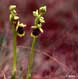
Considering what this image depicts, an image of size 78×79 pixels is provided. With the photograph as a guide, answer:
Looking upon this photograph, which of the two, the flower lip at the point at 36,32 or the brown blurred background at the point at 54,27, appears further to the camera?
the brown blurred background at the point at 54,27

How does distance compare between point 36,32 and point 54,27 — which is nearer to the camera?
point 36,32

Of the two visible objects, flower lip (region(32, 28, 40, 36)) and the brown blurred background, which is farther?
the brown blurred background

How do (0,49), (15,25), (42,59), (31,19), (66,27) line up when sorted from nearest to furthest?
(15,25) → (0,49) → (42,59) → (66,27) → (31,19)

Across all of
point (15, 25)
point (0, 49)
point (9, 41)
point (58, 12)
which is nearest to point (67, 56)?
point (9, 41)

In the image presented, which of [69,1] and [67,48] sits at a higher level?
[69,1]

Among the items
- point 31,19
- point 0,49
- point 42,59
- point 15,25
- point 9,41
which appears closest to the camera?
point 15,25

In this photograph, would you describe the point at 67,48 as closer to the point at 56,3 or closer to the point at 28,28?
the point at 28,28

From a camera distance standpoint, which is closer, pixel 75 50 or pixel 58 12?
pixel 75 50

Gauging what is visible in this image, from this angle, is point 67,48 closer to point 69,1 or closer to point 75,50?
point 75,50

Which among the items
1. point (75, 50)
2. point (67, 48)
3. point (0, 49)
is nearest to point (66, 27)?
→ point (67, 48)
